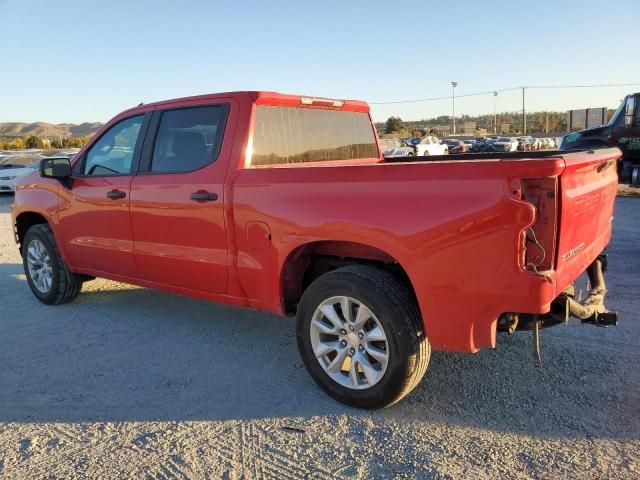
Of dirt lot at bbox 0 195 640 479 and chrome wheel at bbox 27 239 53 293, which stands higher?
chrome wheel at bbox 27 239 53 293

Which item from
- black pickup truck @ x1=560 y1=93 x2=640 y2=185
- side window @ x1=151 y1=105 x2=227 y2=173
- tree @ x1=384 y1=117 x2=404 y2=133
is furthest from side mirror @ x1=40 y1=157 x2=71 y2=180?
tree @ x1=384 y1=117 x2=404 y2=133

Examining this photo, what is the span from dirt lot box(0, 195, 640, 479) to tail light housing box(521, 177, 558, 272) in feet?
3.36

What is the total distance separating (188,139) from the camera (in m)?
4.43

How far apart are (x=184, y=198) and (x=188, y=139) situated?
53 cm

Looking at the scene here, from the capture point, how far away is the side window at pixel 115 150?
16.0ft

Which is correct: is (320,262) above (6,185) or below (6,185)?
above

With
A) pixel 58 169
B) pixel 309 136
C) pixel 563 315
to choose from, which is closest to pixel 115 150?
pixel 58 169

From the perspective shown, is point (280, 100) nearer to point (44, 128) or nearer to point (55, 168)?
point (55, 168)

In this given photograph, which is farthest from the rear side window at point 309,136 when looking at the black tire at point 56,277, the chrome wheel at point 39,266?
the chrome wheel at point 39,266

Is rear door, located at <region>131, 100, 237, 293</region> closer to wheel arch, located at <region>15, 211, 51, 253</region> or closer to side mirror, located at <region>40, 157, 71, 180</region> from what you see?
side mirror, located at <region>40, 157, 71, 180</region>

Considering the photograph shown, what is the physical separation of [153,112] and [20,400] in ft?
8.04

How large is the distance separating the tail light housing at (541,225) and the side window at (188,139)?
2300mm

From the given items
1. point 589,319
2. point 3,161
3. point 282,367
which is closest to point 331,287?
point 282,367

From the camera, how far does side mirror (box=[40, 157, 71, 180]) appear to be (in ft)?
17.0
